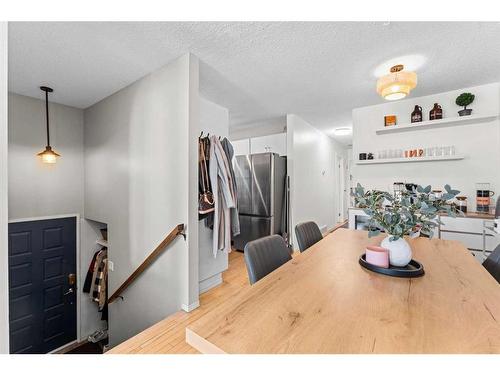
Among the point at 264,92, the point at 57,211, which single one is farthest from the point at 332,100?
the point at 57,211

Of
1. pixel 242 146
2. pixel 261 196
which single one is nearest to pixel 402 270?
pixel 261 196

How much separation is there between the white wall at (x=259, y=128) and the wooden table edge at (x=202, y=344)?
367cm

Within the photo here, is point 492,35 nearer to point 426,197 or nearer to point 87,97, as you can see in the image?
point 426,197

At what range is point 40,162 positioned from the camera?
2873 mm

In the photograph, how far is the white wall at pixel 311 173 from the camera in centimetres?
365

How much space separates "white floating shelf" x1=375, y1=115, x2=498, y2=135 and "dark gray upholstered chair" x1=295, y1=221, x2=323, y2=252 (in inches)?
84.8

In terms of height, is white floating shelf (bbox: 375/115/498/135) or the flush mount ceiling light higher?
the flush mount ceiling light

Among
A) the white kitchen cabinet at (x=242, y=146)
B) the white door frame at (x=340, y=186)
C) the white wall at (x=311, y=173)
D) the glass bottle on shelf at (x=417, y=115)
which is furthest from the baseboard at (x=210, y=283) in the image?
the white door frame at (x=340, y=186)

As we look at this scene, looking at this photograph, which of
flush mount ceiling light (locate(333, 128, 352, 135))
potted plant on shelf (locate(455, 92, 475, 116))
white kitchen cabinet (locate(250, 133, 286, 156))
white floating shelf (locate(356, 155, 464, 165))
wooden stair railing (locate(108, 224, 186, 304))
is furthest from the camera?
flush mount ceiling light (locate(333, 128, 352, 135))

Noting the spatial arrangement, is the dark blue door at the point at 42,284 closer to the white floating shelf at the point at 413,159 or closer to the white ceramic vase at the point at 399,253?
the white ceramic vase at the point at 399,253

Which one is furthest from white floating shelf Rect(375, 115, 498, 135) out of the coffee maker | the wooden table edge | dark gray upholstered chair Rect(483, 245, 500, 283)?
the wooden table edge

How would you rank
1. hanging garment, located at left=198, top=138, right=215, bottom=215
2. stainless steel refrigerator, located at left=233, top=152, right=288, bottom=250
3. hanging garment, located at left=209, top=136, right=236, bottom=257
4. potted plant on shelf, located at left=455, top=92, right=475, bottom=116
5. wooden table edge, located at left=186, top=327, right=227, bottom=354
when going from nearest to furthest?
1. wooden table edge, located at left=186, top=327, right=227, bottom=354
2. hanging garment, located at left=198, top=138, right=215, bottom=215
3. hanging garment, located at left=209, top=136, right=236, bottom=257
4. potted plant on shelf, located at left=455, top=92, right=475, bottom=116
5. stainless steel refrigerator, located at left=233, top=152, right=288, bottom=250

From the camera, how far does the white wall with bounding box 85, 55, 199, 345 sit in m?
1.96

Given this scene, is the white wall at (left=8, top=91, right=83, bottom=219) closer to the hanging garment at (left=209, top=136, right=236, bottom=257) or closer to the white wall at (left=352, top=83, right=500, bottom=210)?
the hanging garment at (left=209, top=136, right=236, bottom=257)
